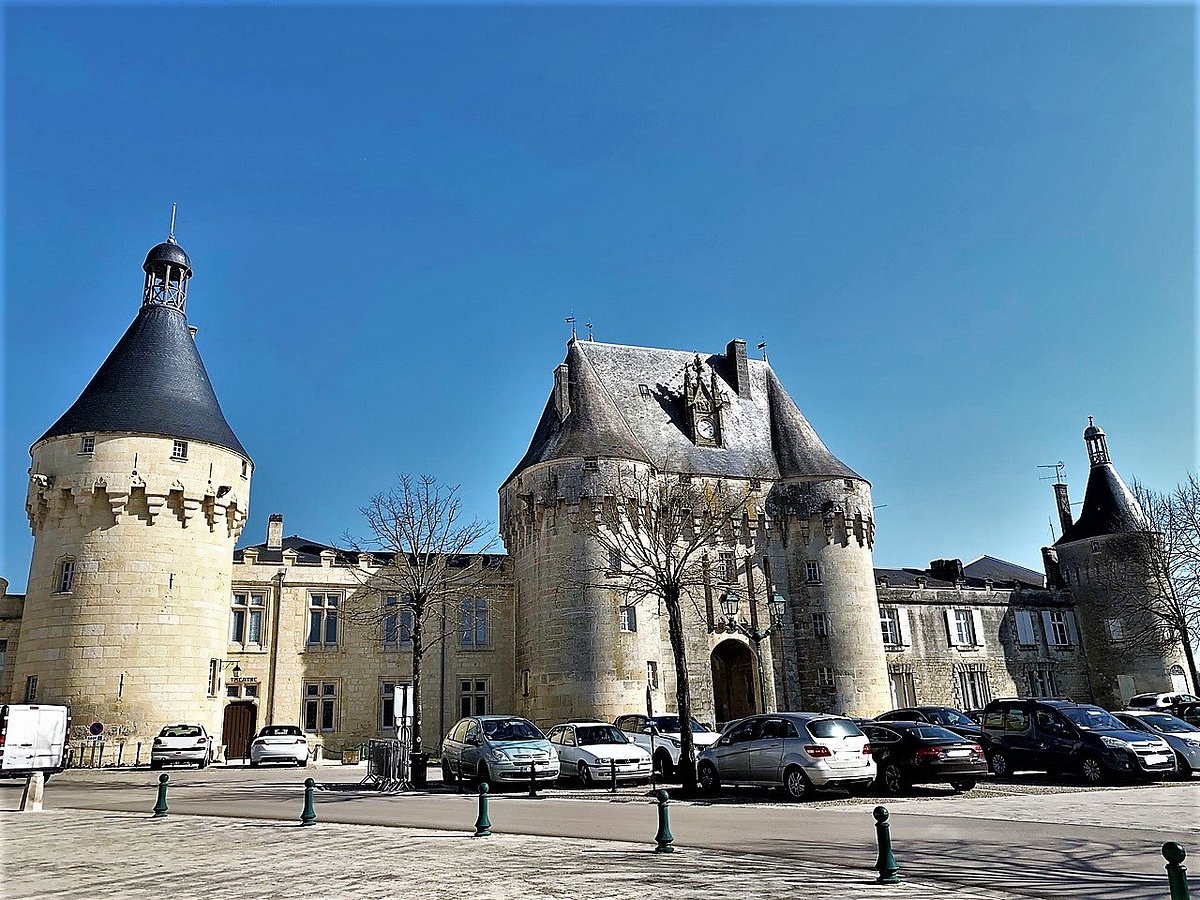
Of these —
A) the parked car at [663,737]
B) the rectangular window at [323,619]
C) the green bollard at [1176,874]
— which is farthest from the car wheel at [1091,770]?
the rectangular window at [323,619]

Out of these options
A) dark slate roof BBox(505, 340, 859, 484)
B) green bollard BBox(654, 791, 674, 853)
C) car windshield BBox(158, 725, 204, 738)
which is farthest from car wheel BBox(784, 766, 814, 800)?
car windshield BBox(158, 725, 204, 738)

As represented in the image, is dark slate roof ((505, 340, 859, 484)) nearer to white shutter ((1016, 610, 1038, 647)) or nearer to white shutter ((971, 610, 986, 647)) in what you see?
white shutter ((971, 610, 986, 647))

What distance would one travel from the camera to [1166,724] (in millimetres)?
20656

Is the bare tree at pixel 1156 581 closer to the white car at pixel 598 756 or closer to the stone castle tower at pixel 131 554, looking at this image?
the white car at pixel 598 756

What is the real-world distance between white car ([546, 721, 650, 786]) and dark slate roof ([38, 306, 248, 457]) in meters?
17.9

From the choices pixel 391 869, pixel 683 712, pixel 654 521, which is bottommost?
pixel 391 869

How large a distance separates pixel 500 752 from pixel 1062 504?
4086cm

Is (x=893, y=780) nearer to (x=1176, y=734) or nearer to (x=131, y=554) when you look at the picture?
(x=1176, y=734)

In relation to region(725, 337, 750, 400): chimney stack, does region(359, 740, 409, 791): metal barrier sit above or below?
below

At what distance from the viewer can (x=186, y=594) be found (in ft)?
93.6

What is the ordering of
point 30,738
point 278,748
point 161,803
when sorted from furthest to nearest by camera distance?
point 278,748
point 30,738
point 161,803

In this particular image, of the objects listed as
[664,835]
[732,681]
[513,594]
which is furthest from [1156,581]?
[664,835]

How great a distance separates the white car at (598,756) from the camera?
A: 1842cm

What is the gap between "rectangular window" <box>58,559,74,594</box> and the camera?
2753cm
